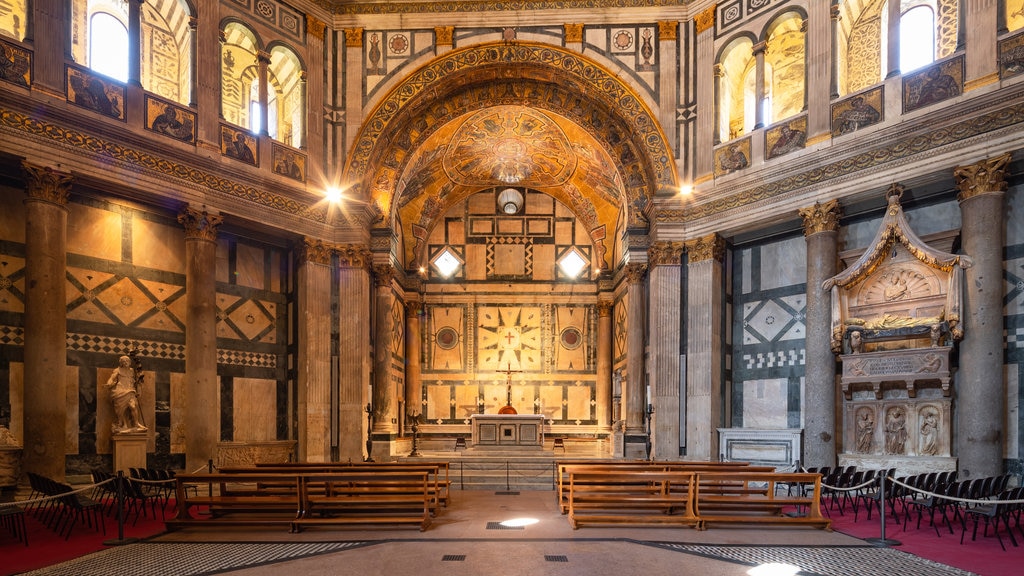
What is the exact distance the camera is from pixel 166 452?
18.5 metres

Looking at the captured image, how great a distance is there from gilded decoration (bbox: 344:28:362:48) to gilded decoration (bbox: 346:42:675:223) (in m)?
1.88

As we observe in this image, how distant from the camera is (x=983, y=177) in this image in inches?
591

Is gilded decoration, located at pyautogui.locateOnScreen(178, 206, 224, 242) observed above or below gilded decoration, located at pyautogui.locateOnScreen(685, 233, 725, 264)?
above

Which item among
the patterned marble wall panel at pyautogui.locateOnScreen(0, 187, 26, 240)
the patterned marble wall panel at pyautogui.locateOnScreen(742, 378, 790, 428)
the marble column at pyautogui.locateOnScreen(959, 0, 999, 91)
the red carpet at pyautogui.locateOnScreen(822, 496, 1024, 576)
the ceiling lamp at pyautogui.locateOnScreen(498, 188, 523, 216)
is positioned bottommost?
the red carpet at pyautogui.locateOnScreen(822, 496, 1024, 576)

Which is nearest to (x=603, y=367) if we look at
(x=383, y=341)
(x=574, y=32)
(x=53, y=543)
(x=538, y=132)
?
(x=538, y=132)

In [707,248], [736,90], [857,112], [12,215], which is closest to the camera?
[12,215]

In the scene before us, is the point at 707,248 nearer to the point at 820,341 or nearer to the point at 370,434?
the point at 820,341

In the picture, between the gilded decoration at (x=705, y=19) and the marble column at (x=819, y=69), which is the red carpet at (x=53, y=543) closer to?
the marble column at (x=819, y=69)

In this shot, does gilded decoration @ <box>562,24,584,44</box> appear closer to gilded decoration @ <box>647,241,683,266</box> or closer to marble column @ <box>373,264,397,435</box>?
gilded decoration @ <box>647,241,683,266</box>

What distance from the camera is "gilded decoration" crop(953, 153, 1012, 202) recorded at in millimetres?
14844

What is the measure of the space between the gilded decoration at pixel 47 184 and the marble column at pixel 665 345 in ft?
49.5

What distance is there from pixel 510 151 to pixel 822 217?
1502 centimetres

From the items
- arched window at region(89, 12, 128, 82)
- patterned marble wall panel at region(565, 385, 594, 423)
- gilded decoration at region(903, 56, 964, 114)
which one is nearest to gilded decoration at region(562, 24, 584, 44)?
gilded decoration at region(903, 56, 964, 114)

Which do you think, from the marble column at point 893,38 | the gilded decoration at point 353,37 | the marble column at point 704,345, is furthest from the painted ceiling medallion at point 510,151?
the marble column at point 893,38
